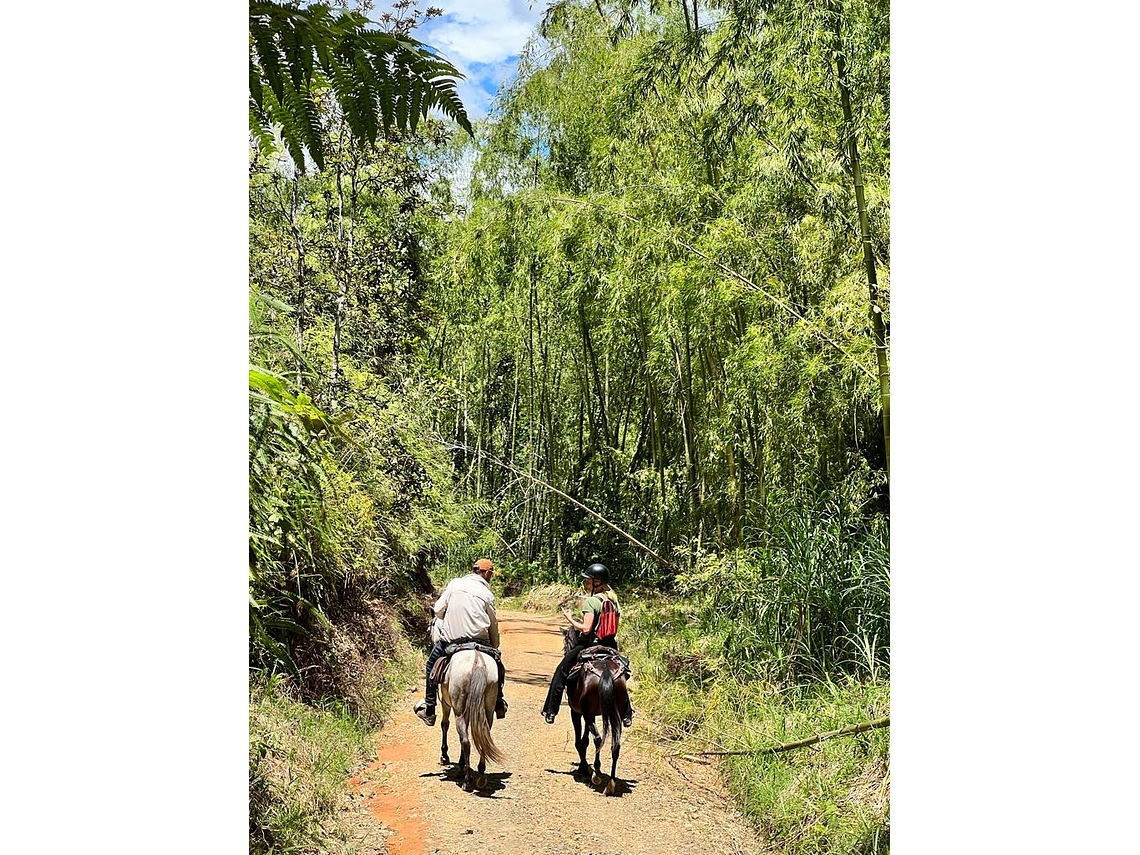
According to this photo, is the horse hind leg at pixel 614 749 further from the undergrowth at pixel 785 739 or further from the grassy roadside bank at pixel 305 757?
the grassy roadside bank at pixel 305 757

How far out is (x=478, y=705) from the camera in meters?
4.96

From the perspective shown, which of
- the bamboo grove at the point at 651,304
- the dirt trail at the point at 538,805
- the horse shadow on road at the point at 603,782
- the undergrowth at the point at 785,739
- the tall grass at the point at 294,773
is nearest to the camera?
the tall grass at the point at 294,773

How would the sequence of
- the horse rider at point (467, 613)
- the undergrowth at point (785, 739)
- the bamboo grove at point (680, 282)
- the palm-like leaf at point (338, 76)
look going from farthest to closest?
the horse rider at point (467, 613) < the bamboo grove at point (680, 282) < the undergrowth at point (785, 739) < the palm-like leaf at point (338, 76)

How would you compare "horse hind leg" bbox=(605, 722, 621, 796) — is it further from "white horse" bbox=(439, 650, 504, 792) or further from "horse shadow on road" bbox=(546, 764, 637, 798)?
"white horse" bbox=(439, 650, 504, 792)

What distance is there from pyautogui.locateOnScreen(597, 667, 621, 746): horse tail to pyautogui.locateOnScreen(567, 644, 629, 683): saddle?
1.5 inches

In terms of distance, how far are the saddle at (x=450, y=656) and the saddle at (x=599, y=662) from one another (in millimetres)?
471

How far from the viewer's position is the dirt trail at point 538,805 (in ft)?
14.4

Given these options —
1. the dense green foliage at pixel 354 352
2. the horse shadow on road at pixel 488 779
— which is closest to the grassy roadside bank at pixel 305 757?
the dense green foliage at pixel 354 352

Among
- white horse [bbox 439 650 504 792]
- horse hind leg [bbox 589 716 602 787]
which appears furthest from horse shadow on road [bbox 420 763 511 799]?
horse hind leg [bbox 589 716 602 787]

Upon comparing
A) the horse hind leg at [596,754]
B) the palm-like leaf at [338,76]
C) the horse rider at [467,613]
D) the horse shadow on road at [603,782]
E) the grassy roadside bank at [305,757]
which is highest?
the palm-like leaf at [338,76]

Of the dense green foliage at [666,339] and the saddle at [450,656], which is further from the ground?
the dense green foliage at [666,339]
